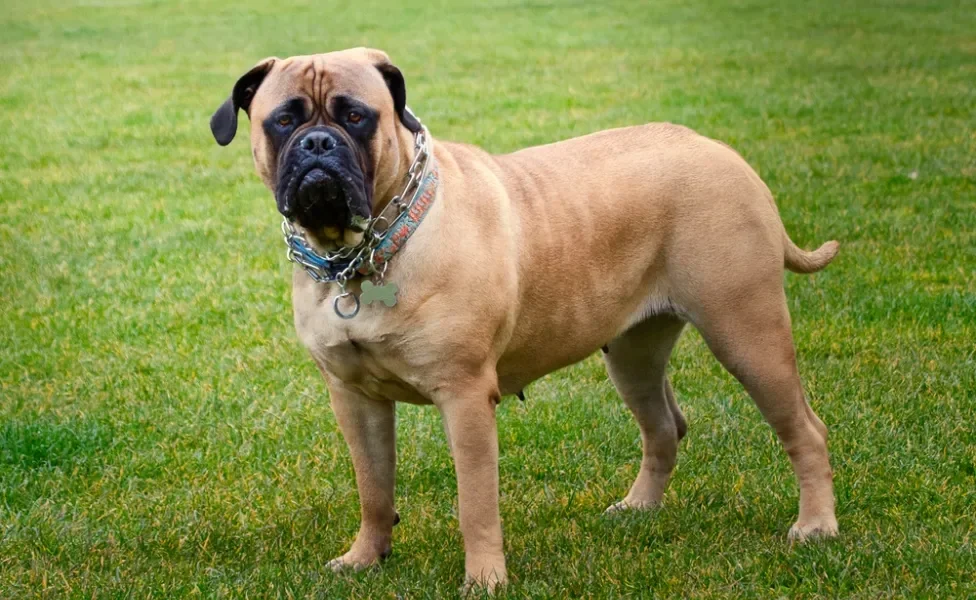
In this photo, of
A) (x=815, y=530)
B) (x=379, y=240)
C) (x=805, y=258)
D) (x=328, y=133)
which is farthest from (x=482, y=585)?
(x=805, y=258)

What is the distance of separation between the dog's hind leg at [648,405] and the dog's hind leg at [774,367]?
41 cm

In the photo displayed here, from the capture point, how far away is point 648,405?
4586mm

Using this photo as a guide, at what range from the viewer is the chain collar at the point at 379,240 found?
3.52 metres

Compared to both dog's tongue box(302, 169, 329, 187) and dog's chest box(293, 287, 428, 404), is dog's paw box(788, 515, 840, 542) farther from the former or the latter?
dog's tongue box(302, 169, 329, 187)

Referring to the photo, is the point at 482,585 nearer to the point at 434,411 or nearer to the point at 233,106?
the point at 233,106

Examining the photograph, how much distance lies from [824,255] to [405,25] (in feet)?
57.0

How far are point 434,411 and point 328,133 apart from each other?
2421mm

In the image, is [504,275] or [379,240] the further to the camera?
[504,275]

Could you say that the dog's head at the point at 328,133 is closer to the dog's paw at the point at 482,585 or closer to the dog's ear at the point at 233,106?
the dog's ear at the point at 233,106

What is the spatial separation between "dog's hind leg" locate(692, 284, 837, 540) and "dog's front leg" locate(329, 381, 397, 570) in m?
1.13

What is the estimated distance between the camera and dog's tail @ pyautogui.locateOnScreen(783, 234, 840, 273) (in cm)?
446

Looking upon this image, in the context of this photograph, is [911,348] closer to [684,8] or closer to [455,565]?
[455,565]

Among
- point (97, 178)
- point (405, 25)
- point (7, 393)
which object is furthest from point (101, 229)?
point (405, 25)

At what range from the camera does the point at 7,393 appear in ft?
18.8
